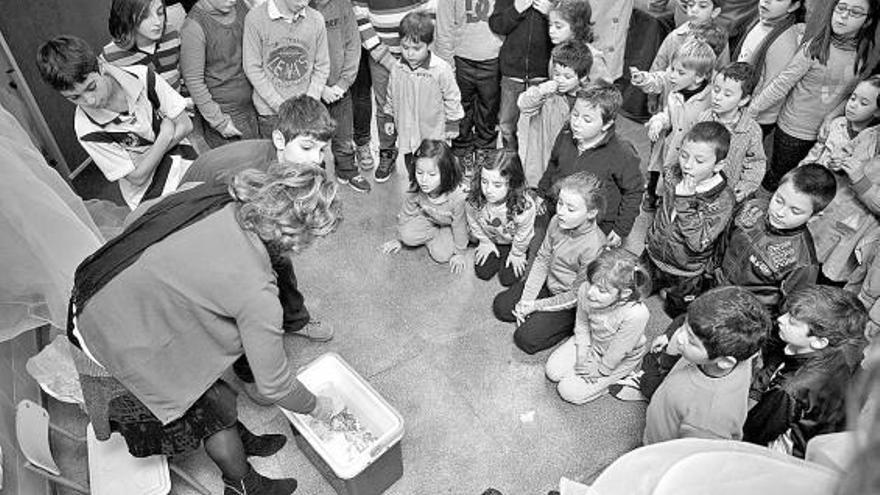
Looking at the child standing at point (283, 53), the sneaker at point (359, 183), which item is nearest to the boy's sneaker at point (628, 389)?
the sneaker at point (359, 183)

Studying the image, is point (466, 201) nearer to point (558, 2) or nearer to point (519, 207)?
point (519, 207)

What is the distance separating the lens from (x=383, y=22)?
13.3ft

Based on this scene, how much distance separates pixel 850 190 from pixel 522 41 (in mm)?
1784

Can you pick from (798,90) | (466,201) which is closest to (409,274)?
(466,201)

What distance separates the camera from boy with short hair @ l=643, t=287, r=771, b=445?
2.46 m

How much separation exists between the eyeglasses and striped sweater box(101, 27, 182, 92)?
10.4 ft

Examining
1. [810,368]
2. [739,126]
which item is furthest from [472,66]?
[810,368]

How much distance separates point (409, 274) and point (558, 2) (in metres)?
1.61

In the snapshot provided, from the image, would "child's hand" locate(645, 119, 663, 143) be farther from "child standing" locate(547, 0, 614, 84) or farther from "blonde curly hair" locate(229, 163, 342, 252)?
"blonde curly hair" locate(229, 163, 342, 252)

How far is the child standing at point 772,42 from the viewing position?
3.71 metres

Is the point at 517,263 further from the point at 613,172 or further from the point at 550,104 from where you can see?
the point at 550,104

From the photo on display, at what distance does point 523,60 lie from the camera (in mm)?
4059

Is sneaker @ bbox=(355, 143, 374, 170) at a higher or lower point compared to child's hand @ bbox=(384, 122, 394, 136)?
lower

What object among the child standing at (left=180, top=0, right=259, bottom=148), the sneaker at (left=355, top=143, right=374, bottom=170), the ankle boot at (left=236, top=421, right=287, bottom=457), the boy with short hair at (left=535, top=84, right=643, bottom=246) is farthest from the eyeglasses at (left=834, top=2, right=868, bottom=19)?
the ankle boot at (left=236, top=421, right=287, bottom=457)
